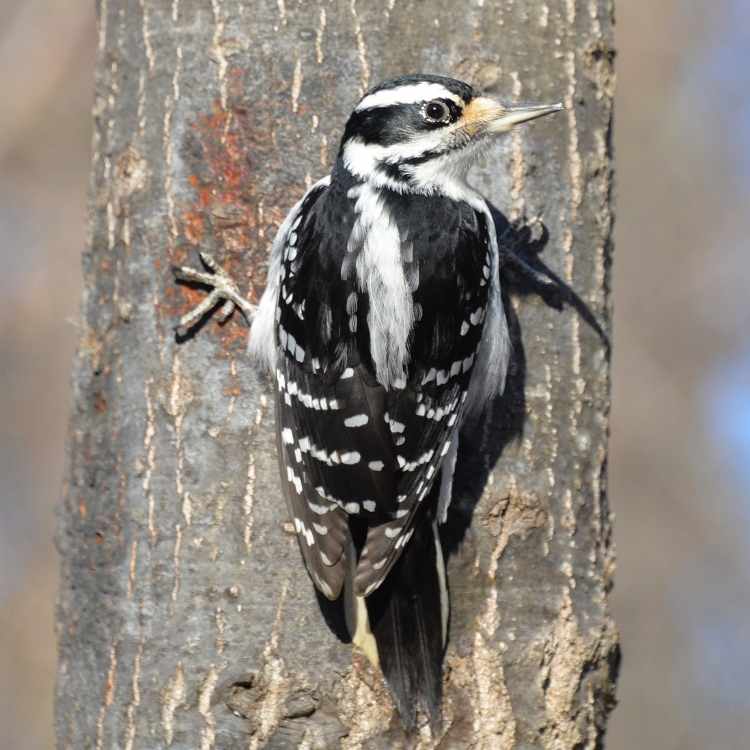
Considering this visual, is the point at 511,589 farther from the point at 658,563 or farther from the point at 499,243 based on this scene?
the point at 658,563

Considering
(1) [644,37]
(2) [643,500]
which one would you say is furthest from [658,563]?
(1) [644,37]

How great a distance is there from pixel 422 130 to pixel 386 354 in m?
0.70

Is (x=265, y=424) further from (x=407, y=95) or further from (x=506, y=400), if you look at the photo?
(x=407, y=95)

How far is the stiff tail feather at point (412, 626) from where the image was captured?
3703 millimetres

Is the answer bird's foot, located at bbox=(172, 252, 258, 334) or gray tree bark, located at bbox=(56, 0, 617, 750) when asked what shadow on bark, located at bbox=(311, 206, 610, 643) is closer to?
gray tree bark, located at bbox=(56, 0, 617, 750)

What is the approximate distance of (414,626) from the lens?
12.4ft

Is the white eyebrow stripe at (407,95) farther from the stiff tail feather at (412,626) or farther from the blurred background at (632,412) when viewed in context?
the blurred background at (632,412)

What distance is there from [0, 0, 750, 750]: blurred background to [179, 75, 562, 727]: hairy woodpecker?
15.5 feet

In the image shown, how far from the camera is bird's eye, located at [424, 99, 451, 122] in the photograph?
13.1 ft

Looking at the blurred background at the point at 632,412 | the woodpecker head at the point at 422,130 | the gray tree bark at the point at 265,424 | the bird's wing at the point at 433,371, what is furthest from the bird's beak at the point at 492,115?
the blurred background at the point at 632,412

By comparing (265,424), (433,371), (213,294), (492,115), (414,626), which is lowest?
(414,626)

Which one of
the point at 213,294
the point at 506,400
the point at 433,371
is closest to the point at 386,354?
the point at 433,371

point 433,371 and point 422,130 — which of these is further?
point 422,130

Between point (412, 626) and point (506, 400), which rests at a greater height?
point (506, 400)
